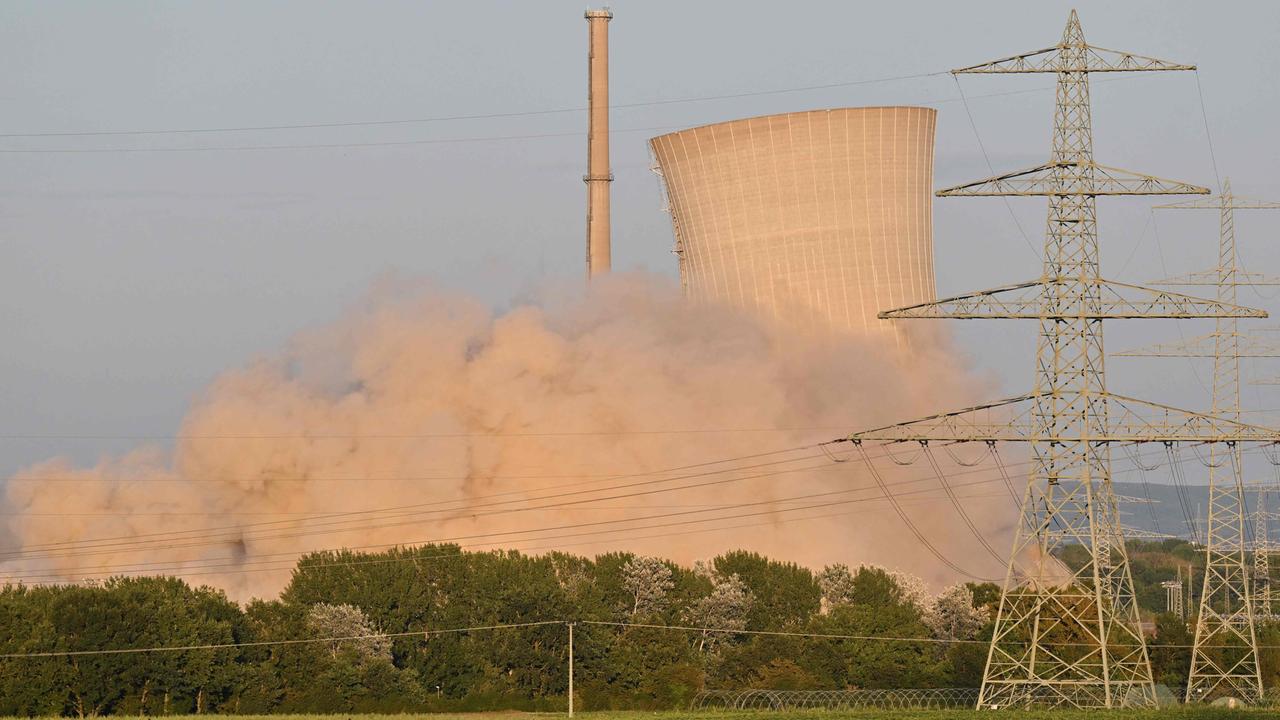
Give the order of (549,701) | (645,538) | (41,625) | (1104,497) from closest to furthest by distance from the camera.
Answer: (1104,497)
(41,625)
(549,701)
(645,538)

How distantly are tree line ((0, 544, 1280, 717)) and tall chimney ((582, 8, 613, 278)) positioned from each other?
49.5 ft

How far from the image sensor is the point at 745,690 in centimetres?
3841

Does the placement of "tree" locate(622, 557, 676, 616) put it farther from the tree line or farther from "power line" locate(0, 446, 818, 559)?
"power line" locate(0, 446, 818, 559)

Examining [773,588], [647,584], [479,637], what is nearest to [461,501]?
[647,584]

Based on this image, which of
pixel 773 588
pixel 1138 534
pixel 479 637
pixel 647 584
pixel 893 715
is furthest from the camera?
pixel 1138 534

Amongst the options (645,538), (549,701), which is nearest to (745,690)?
(549,701)

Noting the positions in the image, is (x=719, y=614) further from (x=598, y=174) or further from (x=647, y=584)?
(x=598, y=174)

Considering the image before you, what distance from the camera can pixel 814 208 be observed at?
5159 centimetres

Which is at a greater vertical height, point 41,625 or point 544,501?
point 544,501

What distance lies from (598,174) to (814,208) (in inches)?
387

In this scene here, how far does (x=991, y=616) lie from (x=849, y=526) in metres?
10.2

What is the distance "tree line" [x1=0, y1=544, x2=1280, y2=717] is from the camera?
35.0m

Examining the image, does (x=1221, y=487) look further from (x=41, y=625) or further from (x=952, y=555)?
(x=41, y=625)

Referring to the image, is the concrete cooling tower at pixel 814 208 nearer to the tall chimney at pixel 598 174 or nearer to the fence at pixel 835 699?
the tall chimney at pixel 598 174
